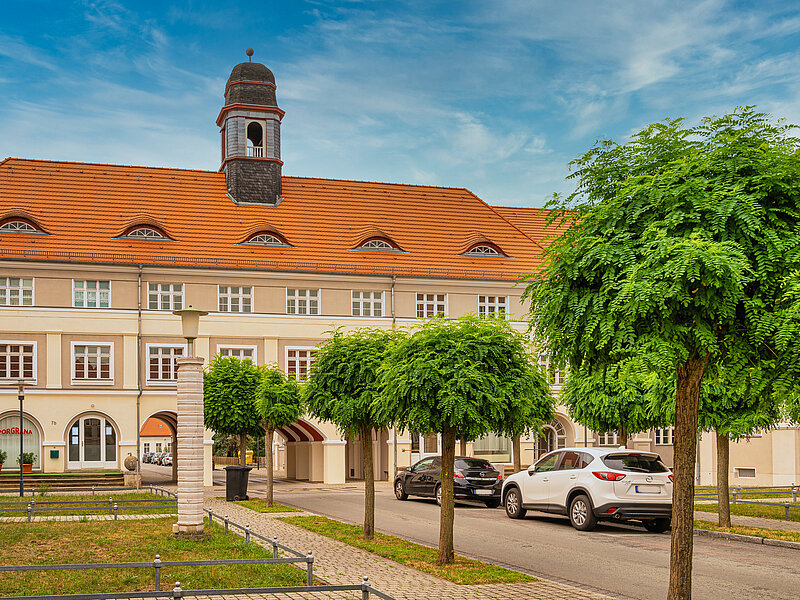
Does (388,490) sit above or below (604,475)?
below

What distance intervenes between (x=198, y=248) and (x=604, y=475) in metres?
29.6

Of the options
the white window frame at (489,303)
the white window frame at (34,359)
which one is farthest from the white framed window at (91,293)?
the white window frame at (489,303)

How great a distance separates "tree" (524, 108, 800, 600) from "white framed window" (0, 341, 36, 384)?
36.3 meters

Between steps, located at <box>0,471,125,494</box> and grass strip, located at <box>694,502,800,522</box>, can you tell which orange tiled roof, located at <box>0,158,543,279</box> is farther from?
grass strip, located at <box>694,502,800,522</box>

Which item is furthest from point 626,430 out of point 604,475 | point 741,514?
point 604,475

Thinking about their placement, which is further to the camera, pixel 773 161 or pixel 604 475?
pixel 604 475

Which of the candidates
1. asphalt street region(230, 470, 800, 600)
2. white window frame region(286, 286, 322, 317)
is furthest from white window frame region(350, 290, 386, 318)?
asphalt street region(230, 470, 800, 600)

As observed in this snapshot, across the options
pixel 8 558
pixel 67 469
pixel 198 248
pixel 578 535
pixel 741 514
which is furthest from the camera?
pixel 198 248

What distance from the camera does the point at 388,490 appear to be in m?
38.1

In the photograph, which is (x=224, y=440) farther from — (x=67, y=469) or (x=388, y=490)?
(x=388, y=490)

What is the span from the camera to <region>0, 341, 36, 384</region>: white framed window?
137ft

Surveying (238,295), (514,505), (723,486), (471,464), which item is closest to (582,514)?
(723,486)

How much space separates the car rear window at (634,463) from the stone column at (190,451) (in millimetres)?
8577

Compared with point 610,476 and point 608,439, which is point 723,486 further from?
point 608,439
